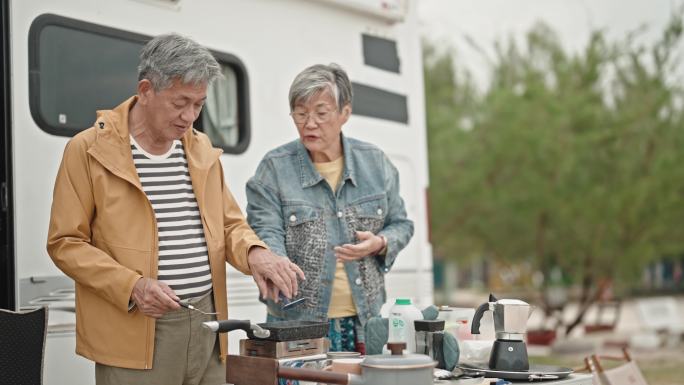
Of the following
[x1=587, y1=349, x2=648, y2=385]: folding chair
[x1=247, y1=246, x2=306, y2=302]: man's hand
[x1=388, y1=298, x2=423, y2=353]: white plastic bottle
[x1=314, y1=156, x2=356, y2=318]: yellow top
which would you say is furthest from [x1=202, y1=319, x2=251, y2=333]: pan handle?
[x1=587, y1=349, x2=648, y2=385]: folding chair

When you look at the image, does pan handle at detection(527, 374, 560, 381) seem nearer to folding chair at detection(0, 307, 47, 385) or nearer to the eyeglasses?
the eyeglasses

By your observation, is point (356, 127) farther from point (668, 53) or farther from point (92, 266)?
point (668, 53)

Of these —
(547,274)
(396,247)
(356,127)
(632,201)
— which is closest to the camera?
(396,247)

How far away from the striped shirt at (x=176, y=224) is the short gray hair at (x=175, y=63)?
0.25 metres

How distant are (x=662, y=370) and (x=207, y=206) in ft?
22.1

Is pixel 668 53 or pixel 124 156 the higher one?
pixel 668 53

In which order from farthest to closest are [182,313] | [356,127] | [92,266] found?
[356,127] → [182,313] → [92,266]

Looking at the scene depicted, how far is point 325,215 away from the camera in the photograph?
3320 mm

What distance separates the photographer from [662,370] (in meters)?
8.45

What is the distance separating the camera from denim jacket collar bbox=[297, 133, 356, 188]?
3320 millimetres

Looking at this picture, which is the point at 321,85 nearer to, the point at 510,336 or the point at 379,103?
the point at 510,336

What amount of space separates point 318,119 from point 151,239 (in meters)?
0.80

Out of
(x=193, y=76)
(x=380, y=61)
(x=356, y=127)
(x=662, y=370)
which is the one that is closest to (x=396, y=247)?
(x=193, y=76)

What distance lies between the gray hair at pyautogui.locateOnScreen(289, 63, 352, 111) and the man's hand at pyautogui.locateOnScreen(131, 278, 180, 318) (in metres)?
0.92
